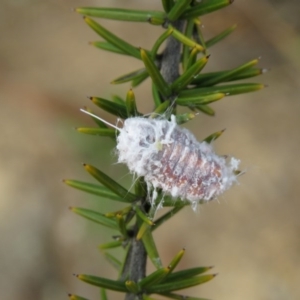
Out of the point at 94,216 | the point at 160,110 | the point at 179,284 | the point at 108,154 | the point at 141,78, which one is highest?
the point at 108,154

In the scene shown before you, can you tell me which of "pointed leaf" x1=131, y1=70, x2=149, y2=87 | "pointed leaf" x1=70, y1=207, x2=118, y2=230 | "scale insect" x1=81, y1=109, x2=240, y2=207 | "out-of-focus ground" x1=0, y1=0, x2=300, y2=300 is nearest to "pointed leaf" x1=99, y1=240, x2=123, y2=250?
"pointed leaf" x1=70, y1=207, x2=118, y2=230

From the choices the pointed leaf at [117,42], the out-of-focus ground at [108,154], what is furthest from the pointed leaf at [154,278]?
the out-of-focus ground at [108,154]

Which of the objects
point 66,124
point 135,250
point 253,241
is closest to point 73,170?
point 66,124

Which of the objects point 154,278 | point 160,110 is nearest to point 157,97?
point 160,110

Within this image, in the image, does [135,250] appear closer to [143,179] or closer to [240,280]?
[143,179]

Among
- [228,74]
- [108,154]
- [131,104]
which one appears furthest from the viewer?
[108,154]

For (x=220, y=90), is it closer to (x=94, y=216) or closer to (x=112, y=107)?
(x=112, y=107)

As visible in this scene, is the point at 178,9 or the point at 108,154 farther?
the point at 108,154
